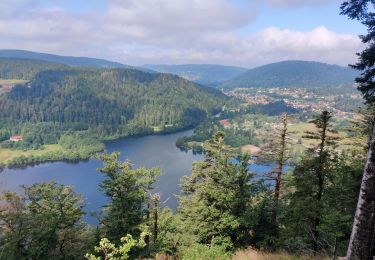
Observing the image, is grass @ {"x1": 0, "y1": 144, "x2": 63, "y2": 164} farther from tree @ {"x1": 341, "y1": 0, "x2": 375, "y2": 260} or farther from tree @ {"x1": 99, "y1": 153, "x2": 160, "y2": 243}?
tree @ {"x1": 341, "y1": 0, "x2": 375, "y2": 260}

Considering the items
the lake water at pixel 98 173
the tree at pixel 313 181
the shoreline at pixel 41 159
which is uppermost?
the tree at pixel 313 181

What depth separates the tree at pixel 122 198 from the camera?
22.3 metres

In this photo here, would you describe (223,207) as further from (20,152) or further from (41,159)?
(20,152)

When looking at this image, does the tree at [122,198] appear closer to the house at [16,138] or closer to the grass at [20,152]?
the grass at [20,152]

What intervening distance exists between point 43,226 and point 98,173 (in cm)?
10209

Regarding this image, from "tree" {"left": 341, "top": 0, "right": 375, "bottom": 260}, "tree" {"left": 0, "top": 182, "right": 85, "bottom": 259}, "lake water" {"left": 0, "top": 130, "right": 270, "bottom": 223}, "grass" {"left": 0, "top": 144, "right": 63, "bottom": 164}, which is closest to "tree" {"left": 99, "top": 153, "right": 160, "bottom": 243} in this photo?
"tree" {"left": 0, "top": 182, "right": 85, "bottom": 259}

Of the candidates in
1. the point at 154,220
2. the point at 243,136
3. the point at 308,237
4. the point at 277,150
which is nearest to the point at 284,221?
the point at 308,237

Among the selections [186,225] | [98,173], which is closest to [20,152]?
[98,173]

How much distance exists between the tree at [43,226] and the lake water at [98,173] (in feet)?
180

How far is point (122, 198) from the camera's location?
75.0 ft

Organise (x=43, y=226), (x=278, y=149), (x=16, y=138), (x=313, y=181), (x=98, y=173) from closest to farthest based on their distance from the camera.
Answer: (x=313, y=181)
(x=43, y=226)
(x=278, y=149)
(x=98, y=173)
(x=16, y=138)

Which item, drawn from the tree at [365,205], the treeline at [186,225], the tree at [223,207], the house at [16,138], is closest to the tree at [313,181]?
the treeline at [186,225]

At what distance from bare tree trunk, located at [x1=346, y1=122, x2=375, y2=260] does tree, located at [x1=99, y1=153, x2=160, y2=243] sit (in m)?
15.7

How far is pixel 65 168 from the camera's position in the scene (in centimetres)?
13212
